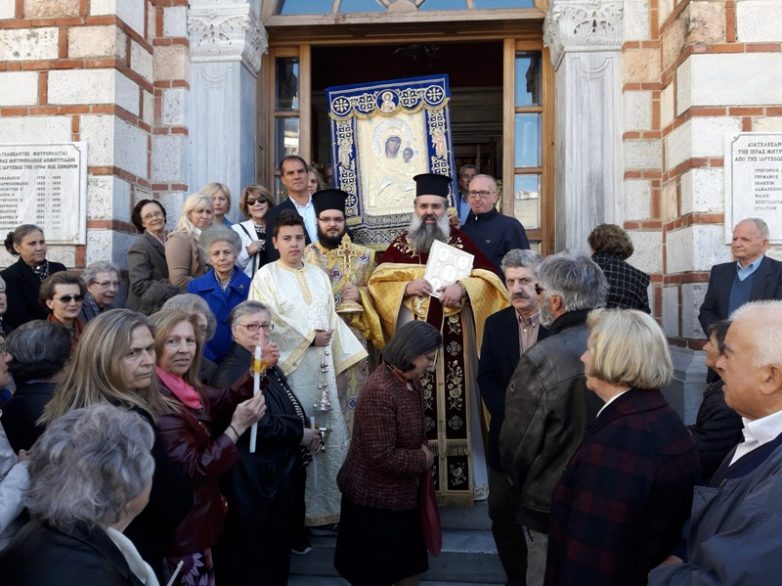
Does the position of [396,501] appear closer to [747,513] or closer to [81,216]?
[747,513]

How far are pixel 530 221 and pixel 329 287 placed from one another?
266 centimetres

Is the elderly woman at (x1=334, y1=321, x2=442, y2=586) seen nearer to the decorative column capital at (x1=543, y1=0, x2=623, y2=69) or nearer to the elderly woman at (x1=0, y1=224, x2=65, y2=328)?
the elderly woman at (x1=0, y1=224, x2=65, y2=328)

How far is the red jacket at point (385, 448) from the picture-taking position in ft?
11.5

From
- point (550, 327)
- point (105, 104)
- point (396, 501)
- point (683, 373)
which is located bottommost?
point (396, 501)

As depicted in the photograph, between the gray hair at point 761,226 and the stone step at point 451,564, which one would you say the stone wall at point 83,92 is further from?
the gray hair at point 761,226

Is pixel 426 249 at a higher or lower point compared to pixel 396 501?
higher

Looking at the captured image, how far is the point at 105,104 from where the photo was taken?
5.99m

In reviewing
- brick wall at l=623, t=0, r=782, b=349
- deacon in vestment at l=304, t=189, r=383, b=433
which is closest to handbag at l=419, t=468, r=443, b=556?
deacon in vestment at l=304, t=189, r=383, b=433

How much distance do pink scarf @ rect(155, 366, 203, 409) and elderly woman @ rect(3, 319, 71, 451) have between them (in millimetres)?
362

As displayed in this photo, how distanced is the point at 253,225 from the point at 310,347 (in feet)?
4.56

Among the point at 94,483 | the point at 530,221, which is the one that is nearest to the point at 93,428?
the point at 94,483

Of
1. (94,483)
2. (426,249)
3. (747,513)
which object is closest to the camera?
(747,513)

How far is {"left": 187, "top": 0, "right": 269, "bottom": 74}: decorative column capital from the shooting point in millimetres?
6613

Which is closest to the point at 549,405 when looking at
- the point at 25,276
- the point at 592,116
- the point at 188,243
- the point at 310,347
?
the point at 310,347
